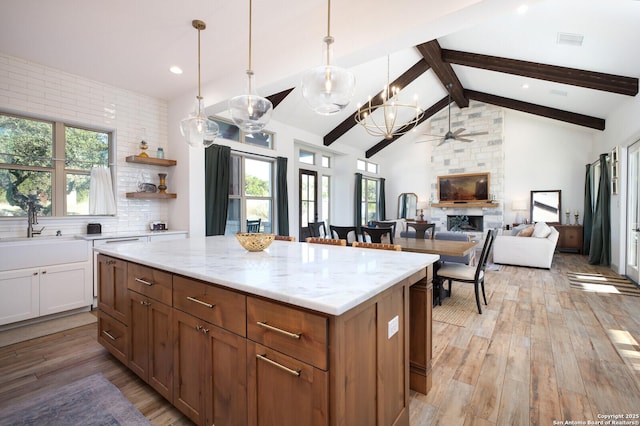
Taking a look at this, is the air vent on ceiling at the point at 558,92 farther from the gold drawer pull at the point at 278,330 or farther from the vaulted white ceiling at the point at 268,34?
the gold drawer pull at the point at 278,330

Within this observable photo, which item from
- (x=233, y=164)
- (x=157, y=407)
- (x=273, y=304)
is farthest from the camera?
(x=233, y=164)

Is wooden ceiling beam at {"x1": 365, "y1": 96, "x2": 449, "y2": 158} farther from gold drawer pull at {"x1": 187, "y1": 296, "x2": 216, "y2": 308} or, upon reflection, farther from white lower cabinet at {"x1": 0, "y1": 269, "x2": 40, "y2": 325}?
white lower cabinet at {"x1": 0, "y1": 269, "x2": 40, "y2": 325}

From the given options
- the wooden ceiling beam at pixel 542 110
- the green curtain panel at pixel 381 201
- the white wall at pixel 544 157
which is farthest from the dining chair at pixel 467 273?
the green curtain panel at pixel 381 201

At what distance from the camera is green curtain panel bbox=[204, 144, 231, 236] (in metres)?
4.50

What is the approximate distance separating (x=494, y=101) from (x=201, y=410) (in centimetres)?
897

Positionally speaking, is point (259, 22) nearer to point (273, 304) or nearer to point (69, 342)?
point (273, 304)

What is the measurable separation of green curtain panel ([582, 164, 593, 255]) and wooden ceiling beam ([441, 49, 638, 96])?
3508 mm

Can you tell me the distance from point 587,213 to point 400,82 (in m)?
5.62

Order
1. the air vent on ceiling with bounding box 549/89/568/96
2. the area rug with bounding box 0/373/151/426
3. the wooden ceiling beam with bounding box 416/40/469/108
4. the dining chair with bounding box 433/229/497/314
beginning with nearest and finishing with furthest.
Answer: the area rug with bounding box 0/373/151/426 < the dining chair with bounding box 433/229/497/314 < the wooden ceiling beam with bounding box 416/40/469/108 < the air vent on ceiling with bounding box 549/89/568/96

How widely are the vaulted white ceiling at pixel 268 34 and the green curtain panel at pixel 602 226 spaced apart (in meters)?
2.34

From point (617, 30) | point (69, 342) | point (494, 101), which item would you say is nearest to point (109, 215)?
point (69, 342)

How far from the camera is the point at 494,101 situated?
7.53 metres

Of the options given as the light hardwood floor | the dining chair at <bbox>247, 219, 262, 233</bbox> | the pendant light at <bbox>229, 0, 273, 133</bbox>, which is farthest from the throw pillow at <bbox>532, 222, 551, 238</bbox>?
the pendant light at <bbox>229, 0, 273, 133</bbox>

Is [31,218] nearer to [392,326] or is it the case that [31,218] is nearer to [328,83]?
[328,83]
